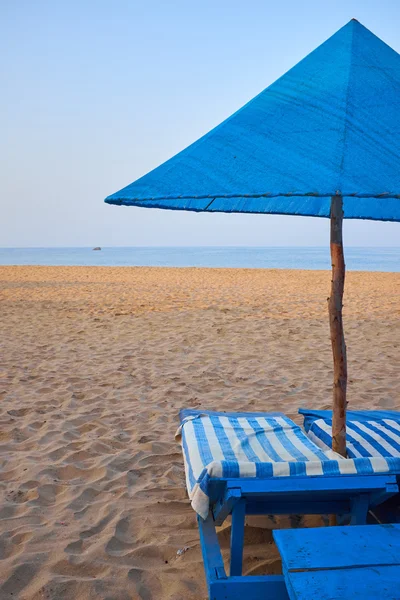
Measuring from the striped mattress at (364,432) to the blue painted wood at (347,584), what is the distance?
3.47 ft

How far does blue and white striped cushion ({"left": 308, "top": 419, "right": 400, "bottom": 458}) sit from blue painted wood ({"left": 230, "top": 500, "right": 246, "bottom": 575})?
0.83 meters

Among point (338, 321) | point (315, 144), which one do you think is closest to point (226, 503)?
point (338, 321)

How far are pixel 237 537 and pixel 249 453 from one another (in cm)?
57

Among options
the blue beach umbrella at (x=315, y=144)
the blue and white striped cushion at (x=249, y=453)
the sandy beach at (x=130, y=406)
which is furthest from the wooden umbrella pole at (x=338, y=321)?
the sandy beach at (x=130, y=406)

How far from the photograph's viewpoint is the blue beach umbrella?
191 cm

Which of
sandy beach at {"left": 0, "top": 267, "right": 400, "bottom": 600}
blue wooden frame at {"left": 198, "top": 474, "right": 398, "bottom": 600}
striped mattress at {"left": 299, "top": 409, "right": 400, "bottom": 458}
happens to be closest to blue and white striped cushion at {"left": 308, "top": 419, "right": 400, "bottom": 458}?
striped mattress at {"left": 299, "top": 409, "right": 400, "bottom": 458}

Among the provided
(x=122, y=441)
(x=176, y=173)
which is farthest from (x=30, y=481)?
(x=176, y=173)

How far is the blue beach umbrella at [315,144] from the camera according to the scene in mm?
1906

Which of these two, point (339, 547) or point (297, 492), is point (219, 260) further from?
point (339, 547)

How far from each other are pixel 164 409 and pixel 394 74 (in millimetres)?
3629

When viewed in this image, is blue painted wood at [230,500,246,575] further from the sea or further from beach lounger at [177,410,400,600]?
the sea

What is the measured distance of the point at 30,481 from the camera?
348cm

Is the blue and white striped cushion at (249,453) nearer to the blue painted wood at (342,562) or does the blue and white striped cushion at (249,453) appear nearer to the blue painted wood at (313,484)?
the blue painted wood at (313,484)

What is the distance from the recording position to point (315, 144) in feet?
6.57
